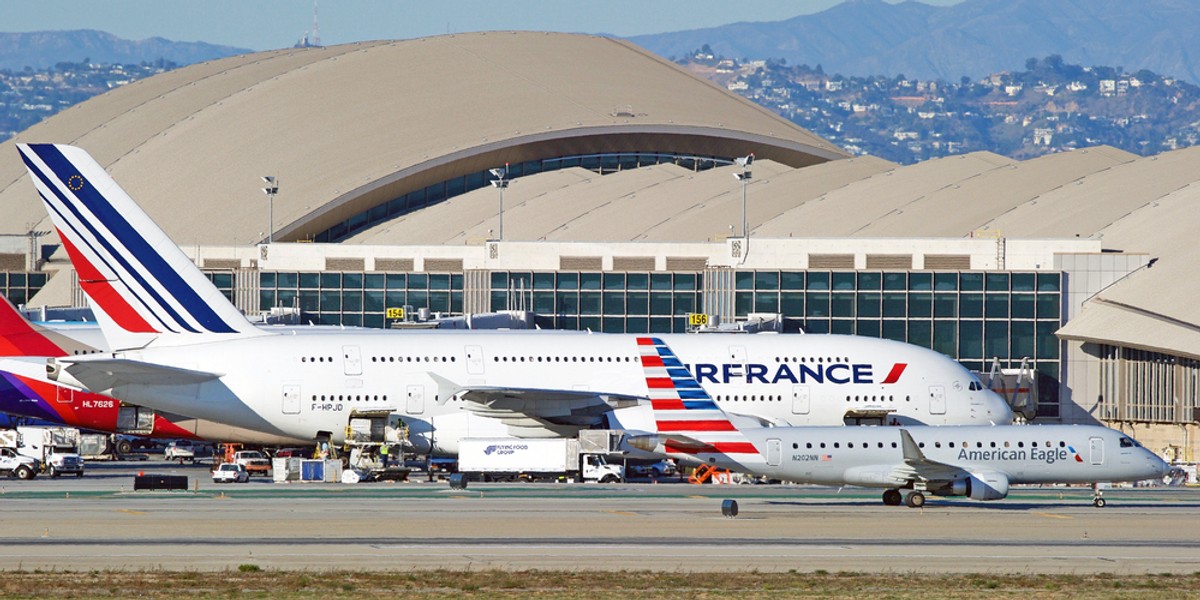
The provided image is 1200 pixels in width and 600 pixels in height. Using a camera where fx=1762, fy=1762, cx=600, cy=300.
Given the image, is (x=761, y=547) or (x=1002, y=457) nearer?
(x=761, y=547)

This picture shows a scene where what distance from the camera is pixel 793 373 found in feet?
207

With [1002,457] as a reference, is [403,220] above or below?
above

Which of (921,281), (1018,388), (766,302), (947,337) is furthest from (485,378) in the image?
(947,337)

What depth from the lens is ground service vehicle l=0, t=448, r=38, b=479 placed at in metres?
65.8

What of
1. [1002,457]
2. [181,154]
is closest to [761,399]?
[1002,457]

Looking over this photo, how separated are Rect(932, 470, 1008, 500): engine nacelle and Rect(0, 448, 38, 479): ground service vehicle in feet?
113

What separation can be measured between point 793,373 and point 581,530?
21.0 meters

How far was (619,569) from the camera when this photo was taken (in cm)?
3581

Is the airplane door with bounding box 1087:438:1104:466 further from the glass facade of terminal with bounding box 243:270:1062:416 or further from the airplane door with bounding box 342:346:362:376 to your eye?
the glass facade of terminal with bounding box 243:270:1062:416

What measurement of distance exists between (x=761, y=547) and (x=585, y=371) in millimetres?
22910

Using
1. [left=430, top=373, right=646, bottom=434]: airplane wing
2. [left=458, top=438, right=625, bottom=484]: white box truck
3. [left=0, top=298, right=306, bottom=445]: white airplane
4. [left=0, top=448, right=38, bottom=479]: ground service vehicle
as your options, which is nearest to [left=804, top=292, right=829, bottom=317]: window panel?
[left=458, top=438, right=625, bottom=484]: white box truck

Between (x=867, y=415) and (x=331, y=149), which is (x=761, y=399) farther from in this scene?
(x=331, y=149)

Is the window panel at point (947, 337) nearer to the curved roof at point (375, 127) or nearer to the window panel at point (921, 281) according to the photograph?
the window panel at point (921, 281)

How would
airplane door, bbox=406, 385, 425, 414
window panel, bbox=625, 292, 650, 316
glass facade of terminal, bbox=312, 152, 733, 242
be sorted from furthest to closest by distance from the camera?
1. glass facade of terminal, bbox=312, 152, 733, 242
2. window panel, bbox=625, 292, 650, 316
3. airplane door, bbox=406, 385, 425, 414
